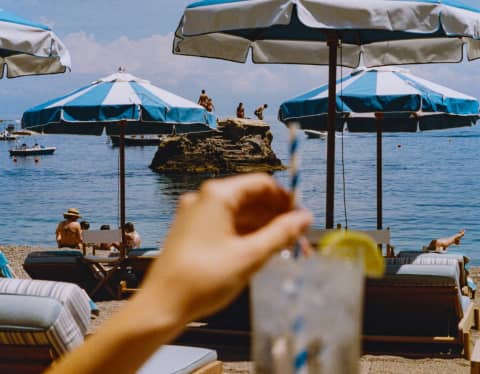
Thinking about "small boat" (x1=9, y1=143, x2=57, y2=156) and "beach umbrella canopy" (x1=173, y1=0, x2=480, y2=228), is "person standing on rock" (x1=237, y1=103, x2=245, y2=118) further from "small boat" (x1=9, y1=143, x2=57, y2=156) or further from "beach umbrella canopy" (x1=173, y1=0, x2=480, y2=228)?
"small boat" (x1=9, y1=143, x2=57, y2=156)

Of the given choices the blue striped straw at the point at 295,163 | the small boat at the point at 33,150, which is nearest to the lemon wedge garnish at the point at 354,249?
the blue striped straw at the point at 295,163

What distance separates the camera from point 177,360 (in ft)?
13.6

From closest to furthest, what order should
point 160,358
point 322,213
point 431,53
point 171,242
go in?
1. point 171,242
2. point 160,358
3. point 431,53
4. point 322,213

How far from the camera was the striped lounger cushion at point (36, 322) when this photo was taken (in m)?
3.86

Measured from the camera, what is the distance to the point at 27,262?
9.46 m

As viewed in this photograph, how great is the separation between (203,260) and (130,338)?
0.40ft

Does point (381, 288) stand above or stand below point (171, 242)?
below

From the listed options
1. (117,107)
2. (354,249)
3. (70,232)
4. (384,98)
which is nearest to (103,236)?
(117,107)

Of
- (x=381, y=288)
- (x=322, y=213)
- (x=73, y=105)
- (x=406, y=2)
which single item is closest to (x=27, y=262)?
(x=73, y=105)

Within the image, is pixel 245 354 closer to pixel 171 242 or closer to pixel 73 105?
pixel 73 105

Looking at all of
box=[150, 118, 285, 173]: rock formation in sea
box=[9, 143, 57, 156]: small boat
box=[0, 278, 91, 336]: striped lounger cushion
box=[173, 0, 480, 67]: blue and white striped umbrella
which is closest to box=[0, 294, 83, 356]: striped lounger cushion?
box=[0, 278, 91, 336]: striped lounger cushion

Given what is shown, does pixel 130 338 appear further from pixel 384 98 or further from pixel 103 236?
pixel 103 236

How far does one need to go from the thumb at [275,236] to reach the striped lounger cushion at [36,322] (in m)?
3.19

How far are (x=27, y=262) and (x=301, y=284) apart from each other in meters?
8.98
